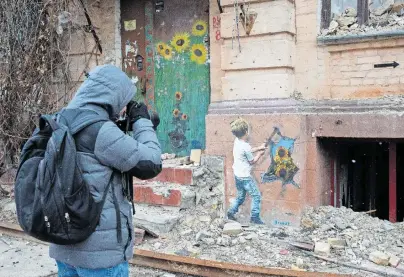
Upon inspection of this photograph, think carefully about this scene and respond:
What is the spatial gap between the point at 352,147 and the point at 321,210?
1.27 m

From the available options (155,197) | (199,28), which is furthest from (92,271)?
(199,28)

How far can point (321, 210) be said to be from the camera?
17.7 feet

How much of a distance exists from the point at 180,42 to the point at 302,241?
3.47 metres

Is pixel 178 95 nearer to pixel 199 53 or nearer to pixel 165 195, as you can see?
pixel 199 53

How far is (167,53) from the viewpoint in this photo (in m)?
6.96

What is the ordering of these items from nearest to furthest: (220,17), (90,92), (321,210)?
(90,92) < (321,210) < (220,17)

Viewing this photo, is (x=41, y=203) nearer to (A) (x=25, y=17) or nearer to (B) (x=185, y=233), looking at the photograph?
(B) (x=185, y=233)

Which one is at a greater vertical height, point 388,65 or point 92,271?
point 388,65

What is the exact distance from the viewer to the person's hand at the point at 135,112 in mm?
2697

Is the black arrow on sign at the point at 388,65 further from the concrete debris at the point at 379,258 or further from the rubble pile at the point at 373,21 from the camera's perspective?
the concrete debris at the point at 379,258

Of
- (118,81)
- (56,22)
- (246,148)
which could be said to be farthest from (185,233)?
(56,22)

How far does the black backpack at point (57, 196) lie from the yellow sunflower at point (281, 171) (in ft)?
11.1

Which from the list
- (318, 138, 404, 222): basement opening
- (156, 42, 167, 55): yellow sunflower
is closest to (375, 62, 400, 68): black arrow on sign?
(318, 138, 404, 222): basement opening

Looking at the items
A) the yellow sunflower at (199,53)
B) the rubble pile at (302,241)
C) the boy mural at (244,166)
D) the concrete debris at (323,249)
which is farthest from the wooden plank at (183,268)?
the yellow sunflower at (199,53)
